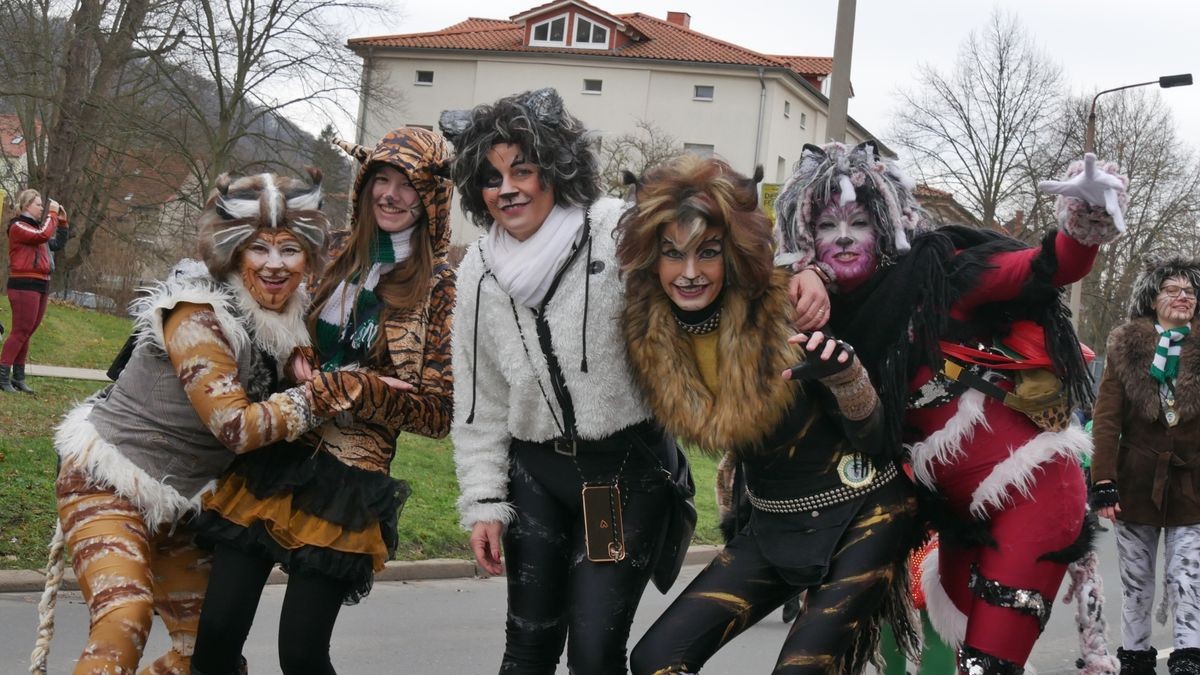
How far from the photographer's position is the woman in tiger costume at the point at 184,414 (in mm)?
3521

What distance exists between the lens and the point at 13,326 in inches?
448

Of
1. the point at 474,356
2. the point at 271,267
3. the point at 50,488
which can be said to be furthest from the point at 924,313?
the point at 50,488

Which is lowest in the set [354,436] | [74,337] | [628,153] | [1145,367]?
[74,337]

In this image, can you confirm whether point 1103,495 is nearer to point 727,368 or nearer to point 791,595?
point 791,595

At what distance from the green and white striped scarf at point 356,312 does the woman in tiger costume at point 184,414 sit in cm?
11

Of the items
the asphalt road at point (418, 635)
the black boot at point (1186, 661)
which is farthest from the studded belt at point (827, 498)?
the black boot at point (1186, 661)

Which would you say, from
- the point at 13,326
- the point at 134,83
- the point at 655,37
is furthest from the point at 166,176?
the point at 655,37

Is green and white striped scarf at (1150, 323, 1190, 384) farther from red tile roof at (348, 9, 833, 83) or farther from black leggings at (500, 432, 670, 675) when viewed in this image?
red tile roof at (348, 9, 833, 83)

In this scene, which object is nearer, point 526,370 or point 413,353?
point 526,370

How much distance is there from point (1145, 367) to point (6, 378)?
31.9ft

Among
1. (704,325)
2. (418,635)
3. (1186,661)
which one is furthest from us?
(418,635)

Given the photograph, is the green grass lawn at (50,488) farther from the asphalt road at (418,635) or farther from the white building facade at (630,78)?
the white building facade at (630,78)

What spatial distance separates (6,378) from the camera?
1135cm

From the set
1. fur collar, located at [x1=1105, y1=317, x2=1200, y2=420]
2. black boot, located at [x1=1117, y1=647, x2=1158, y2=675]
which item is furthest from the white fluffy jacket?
black boot, located at [x1=1117, y1=647, x2=1158, y2=675]
